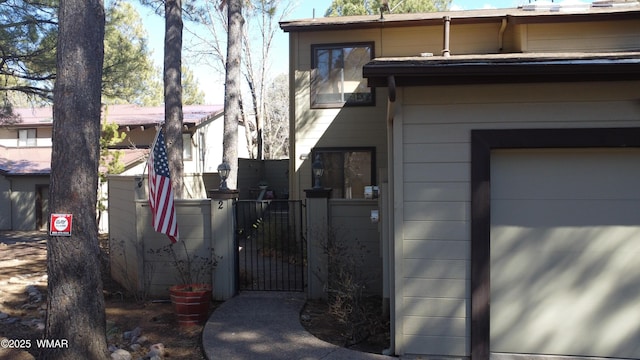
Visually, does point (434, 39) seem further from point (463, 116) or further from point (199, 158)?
point (199, 158)

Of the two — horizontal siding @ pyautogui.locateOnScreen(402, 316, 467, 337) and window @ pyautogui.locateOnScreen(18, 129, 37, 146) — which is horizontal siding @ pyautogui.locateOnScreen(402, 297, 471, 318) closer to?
horizontal siding @ pyautogui.locateOnScreen(402, 316, 467, 337)

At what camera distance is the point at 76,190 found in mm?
4852

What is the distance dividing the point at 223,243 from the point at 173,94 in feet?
17.1

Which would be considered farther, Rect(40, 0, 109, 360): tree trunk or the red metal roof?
the red metal roof

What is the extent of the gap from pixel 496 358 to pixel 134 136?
2018 centimetres

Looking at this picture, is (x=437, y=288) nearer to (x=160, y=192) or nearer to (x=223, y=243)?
(x=223, y=243)

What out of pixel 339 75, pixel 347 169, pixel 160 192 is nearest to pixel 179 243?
pixel 160 192

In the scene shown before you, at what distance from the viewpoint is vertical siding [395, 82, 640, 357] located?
5.30 meters

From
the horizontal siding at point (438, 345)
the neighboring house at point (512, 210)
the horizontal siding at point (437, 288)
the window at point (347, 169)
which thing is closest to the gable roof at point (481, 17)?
the window at point (347, 169)

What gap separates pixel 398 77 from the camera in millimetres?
5262

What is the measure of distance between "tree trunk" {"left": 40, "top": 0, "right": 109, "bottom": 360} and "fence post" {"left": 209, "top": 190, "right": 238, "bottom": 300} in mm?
2740

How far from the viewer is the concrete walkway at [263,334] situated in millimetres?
→ 5488

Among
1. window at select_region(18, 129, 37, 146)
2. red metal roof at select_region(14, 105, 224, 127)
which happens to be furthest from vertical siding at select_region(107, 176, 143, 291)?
window at select_region(18, 129, 37, 146)

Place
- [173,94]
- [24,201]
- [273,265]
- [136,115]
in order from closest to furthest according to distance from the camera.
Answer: [273,265]
[173,94]
[24,201]
[136,115]
